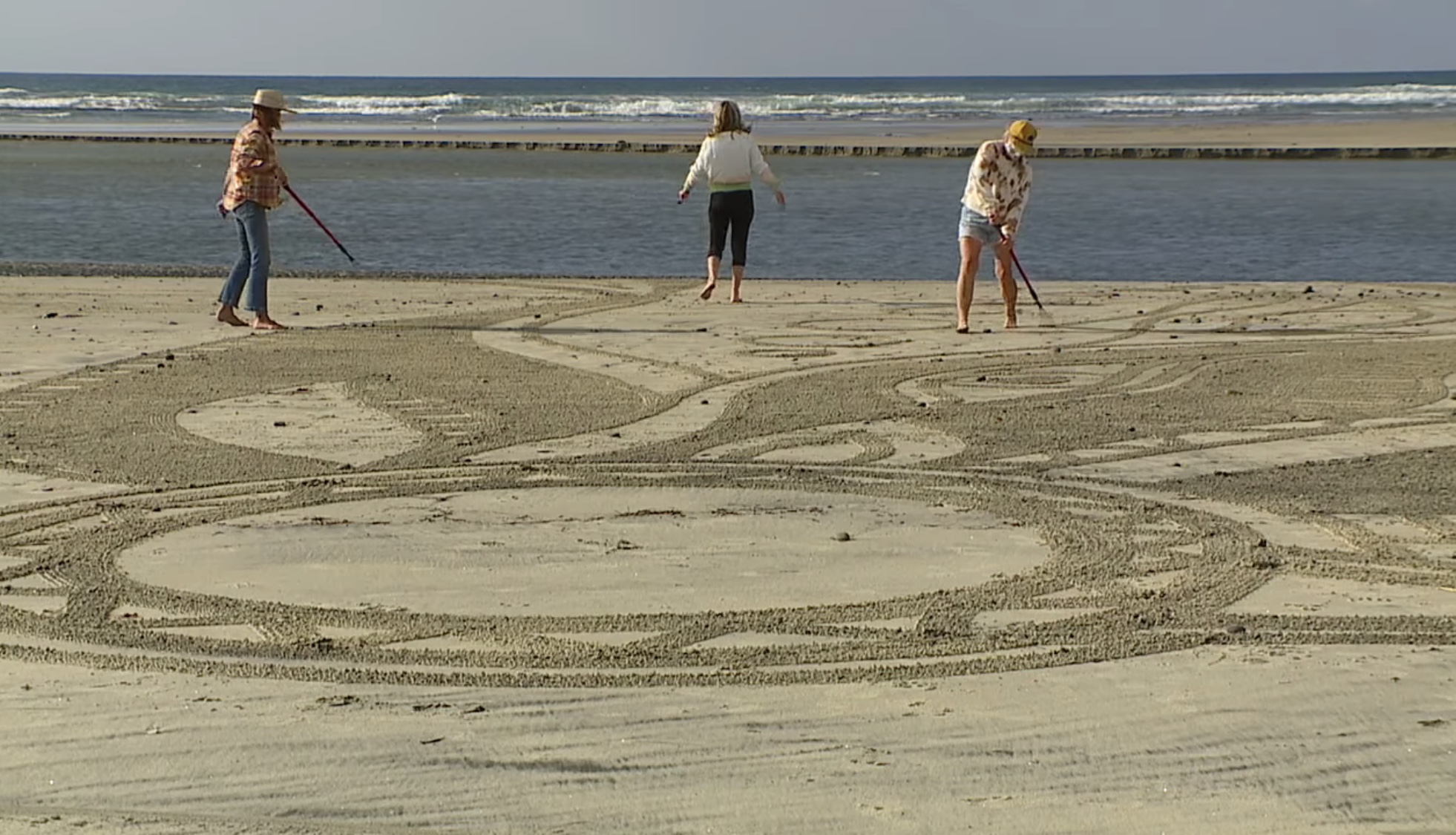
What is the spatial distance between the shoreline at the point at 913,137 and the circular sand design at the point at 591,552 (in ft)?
131

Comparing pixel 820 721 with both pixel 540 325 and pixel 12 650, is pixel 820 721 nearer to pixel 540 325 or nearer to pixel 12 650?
pixel 12 650

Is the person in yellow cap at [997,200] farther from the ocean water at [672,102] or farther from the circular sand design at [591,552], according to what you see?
the ocean water at [672,102]

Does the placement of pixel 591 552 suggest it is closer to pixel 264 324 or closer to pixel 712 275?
pixel 264 324

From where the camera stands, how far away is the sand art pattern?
5504 mm

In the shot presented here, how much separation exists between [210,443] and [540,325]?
16.3 ft

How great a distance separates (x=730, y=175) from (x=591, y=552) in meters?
8.12

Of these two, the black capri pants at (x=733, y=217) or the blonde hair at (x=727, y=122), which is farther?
the black capri pants at (x=733, y=217)

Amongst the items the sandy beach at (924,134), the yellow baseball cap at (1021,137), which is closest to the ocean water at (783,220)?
the yellow baseball cap at (1021,137)

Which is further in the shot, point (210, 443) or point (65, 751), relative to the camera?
point (210, 443)

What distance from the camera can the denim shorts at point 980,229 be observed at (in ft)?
41.4

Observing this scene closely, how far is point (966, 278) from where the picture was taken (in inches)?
506

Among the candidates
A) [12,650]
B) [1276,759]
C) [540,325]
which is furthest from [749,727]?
[540,325]

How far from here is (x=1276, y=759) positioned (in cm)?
451

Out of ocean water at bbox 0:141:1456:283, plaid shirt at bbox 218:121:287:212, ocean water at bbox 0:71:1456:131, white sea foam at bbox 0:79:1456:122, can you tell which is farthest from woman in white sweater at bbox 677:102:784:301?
white sea foam at bbox 0:79:1456:122
